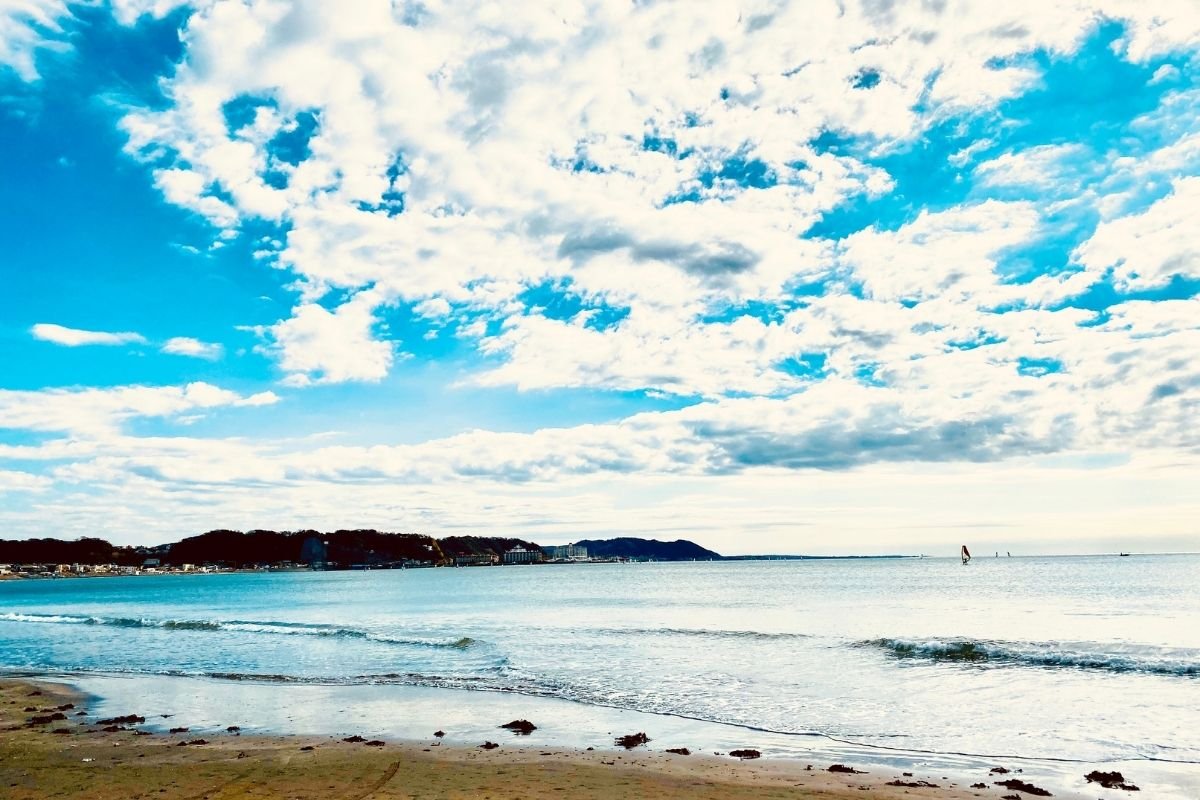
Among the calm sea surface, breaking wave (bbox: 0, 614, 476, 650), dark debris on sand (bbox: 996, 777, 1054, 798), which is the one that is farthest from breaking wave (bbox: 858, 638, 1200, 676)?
breaking wave (bbox: 0, 614, 476, 650)

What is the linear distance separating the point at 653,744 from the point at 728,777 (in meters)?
3.29

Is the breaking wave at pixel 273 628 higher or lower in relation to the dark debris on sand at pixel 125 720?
lower

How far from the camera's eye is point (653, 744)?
1806 cm

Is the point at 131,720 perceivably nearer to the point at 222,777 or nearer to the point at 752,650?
the point at 222,777

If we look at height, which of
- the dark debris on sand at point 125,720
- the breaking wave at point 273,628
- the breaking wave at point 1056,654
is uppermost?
Result: the dark debris on sand at point 125,720

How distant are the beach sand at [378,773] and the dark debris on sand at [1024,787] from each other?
1.08 feet

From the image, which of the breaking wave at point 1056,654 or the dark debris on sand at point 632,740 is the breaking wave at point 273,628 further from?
the dark debris on sand at point 632,740

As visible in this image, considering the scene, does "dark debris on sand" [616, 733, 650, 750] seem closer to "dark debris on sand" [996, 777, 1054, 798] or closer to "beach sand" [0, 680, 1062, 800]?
"beach sand" [0, 680, 1062, 800]

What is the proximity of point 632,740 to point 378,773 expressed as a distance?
5.87 meters

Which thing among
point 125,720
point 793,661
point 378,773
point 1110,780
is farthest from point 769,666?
point 125,720

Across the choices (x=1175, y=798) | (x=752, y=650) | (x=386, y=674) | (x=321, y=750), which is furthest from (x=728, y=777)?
(x=752, y=650)

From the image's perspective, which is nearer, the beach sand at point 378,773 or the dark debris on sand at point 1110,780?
the beach sand at point 378,773

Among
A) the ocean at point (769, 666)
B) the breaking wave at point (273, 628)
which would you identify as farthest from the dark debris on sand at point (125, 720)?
the breaking wave at point (273, 628)

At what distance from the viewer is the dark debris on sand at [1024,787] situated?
13695 mm
